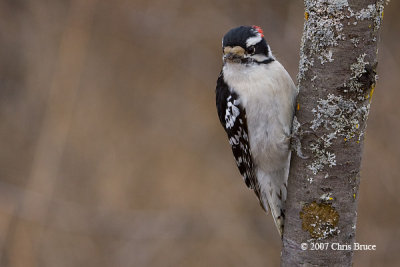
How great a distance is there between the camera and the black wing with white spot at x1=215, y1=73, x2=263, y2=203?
295 cm

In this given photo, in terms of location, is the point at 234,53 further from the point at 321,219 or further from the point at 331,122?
the point at 321,219

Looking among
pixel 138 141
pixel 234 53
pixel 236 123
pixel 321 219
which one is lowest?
pixel 138 141

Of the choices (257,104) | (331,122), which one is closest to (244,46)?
(257,104)

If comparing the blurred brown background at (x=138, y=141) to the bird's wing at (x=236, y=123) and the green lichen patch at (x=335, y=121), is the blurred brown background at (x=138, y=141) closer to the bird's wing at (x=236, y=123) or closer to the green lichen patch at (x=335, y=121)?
the bird's wing at (x=236, y=123)

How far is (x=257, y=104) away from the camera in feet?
9.32

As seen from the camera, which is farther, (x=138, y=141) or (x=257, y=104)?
(x=138, y=141)

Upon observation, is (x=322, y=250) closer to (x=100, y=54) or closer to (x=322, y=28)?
(x=322, y=28)

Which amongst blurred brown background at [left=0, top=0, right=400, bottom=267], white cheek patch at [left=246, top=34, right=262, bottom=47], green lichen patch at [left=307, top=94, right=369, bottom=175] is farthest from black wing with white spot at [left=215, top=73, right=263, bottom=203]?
blurred brown background at [left=0, top=0, right=400, bottom=267]

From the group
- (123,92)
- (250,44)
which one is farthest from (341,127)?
(123,92)

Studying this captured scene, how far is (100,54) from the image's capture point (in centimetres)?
711

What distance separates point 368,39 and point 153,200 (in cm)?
482

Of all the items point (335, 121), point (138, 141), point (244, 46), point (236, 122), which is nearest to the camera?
point (335, 121)

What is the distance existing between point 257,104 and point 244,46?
33cm

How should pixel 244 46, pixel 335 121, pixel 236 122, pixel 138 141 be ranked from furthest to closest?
pixel 138 141 < pixel 236 122 < pixel 244 46 < pixel 335 121
